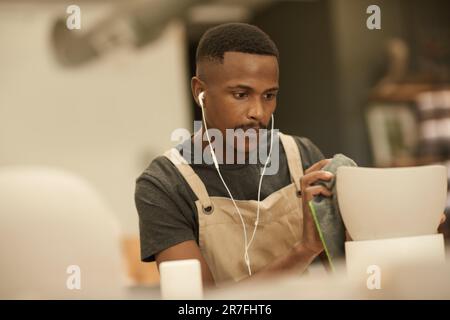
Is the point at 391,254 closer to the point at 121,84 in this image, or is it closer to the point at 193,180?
the point at 193,180

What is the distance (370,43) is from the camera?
3.04 m

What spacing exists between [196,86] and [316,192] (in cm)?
20

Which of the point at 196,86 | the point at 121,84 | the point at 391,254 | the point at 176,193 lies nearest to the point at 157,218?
the point at 176,193

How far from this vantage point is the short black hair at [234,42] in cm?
78

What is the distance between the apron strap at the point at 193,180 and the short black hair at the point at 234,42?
0.42 feet

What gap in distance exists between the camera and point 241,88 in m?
0.77

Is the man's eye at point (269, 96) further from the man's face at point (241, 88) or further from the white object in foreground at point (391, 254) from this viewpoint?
the white object in foreground at point (391, 254)

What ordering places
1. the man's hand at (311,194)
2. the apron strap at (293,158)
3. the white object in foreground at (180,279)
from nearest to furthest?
the white object in foreground at (180,279) → the man's hand at (311,194) → the apron strap at (293,158)

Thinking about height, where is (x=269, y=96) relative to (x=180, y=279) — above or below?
above

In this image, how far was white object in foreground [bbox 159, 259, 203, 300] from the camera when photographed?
63 centimetres

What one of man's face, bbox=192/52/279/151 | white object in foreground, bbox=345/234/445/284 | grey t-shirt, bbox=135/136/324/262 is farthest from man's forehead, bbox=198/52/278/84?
white object in foreground, bbox=345/234/445/284

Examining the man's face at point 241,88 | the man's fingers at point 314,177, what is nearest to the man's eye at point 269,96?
the man's face at point 241,88
